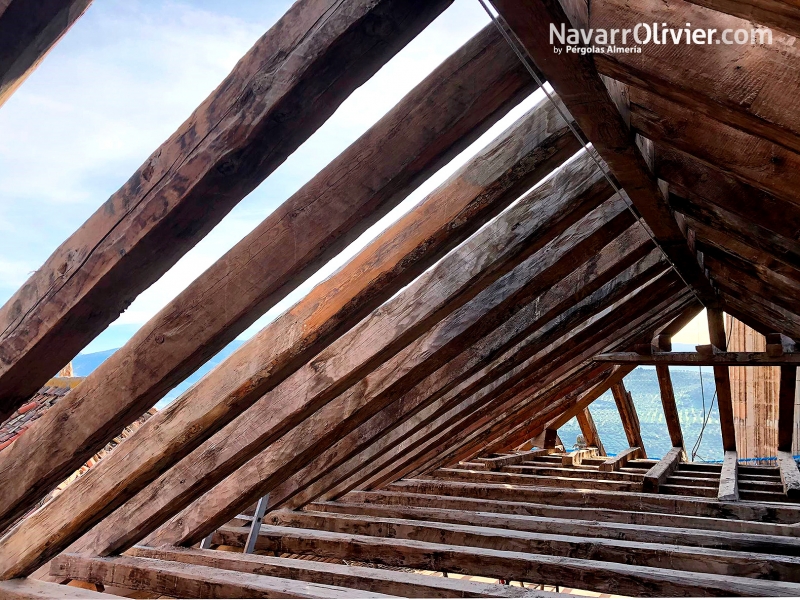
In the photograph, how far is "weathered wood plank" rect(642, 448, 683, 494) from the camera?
18.9ft

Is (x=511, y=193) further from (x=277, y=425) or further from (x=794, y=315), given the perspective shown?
(x=794, y=315)

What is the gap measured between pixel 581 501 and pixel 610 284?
2.04 m

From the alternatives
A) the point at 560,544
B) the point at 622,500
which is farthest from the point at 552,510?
the point at 560,544

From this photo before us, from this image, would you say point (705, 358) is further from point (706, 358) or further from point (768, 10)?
point (768, 10)

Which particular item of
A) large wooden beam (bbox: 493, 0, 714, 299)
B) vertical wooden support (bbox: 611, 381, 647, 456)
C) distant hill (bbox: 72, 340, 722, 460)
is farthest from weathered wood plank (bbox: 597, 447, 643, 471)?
distant hill (bbox: 72, 340, 722, 460)

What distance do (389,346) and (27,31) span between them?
151 cm

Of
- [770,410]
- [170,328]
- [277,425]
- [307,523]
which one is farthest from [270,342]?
[770,410]

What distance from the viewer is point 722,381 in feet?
23.1

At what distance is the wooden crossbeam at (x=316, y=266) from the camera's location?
1.76 metres

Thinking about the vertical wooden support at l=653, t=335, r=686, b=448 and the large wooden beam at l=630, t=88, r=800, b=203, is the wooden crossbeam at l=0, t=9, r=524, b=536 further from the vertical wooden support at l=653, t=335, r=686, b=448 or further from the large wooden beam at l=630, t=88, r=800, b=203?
the vertical wooden support at l=653, t=335, r=686, b=448

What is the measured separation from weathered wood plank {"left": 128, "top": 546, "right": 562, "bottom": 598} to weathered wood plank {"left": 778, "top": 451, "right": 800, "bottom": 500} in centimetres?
386

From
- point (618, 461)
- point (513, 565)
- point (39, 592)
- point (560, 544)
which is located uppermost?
point (618, 461)

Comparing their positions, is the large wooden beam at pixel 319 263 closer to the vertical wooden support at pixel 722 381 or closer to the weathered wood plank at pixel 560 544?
the weathered wood plank at pixel 560 544

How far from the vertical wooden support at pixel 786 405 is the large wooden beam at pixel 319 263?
19.6ft
